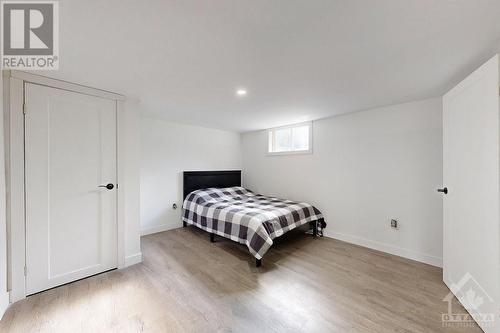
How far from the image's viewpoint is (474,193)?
149 cm

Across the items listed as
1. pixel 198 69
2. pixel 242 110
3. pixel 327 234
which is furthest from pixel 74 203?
pixel 327 234

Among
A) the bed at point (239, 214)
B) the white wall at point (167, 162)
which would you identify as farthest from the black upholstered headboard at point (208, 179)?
the white wall at point (167, 162)

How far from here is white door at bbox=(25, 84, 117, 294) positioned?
5.84 ft

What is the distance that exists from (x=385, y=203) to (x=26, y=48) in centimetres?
400

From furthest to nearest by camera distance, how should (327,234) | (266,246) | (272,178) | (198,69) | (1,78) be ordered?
(272,178) → (327,234) → (266,246) → (198,69) → (1,78)

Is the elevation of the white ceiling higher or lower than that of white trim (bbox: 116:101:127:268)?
higher

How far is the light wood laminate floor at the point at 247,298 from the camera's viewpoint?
1.44m

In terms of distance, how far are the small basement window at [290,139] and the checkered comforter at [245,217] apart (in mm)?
1114

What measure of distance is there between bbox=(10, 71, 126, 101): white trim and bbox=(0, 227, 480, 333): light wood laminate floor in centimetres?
197

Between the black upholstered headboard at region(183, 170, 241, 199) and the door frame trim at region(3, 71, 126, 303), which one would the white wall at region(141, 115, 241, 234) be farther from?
the door frame trim at region(3, 71, 126, 303)

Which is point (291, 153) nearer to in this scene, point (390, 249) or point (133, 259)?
point (390, 249)

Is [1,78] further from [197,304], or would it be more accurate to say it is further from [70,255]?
[197,304]

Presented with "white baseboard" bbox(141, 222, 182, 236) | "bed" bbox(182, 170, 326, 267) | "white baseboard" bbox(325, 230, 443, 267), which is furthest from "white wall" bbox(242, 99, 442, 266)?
"white baseboard" bbox(141, 222, 182, 236)

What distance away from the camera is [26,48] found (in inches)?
53.4
